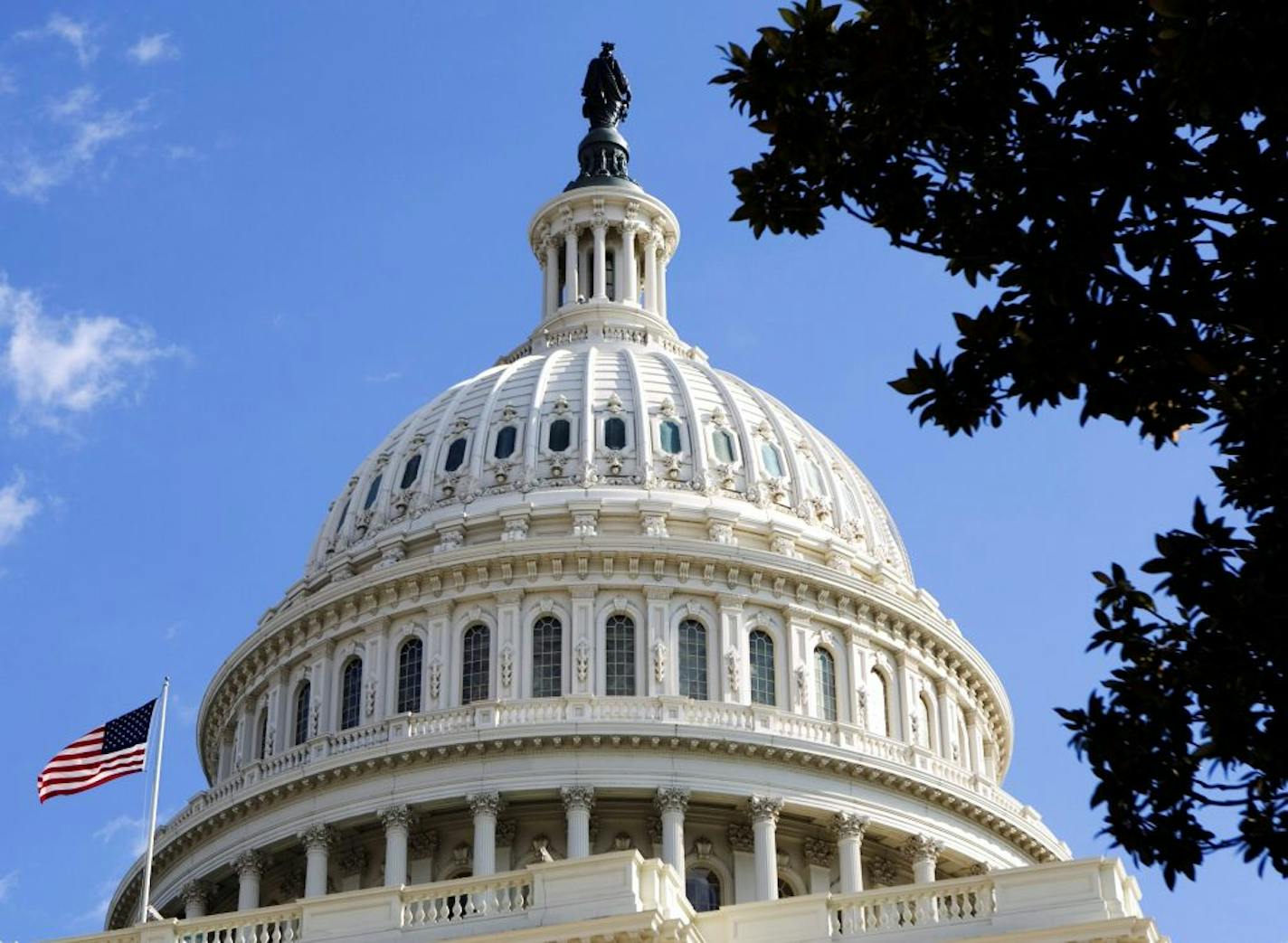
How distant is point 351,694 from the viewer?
69.7 m

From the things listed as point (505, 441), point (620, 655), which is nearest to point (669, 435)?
point (505, 441)

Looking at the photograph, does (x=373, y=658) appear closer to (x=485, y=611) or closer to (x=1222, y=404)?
(x=485, y=611)

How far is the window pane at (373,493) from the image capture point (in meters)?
76.5

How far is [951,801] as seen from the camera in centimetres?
6581

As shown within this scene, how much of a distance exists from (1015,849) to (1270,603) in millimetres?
50469

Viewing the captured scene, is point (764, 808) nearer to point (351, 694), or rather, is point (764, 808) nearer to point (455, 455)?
point (351, 694)

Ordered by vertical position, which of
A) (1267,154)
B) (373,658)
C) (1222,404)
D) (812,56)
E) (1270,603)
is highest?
(373,658)

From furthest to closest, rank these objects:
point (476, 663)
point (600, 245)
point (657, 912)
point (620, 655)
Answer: point (600, 245)
point (476, 663)
point (620, 655)
point (657, 912)

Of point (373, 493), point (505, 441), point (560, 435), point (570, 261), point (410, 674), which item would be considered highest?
point (570, 261)

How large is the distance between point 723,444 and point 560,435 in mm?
5052

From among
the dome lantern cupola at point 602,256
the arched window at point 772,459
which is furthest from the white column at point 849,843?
the dome lantern cupola at point 602,256

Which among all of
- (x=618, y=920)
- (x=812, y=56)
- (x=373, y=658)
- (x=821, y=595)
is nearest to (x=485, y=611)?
(x=373, y=658)

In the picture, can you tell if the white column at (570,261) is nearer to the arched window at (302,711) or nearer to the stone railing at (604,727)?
the arched window at (302,711)

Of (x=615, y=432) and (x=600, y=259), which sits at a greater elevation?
(x=600, y=259)
